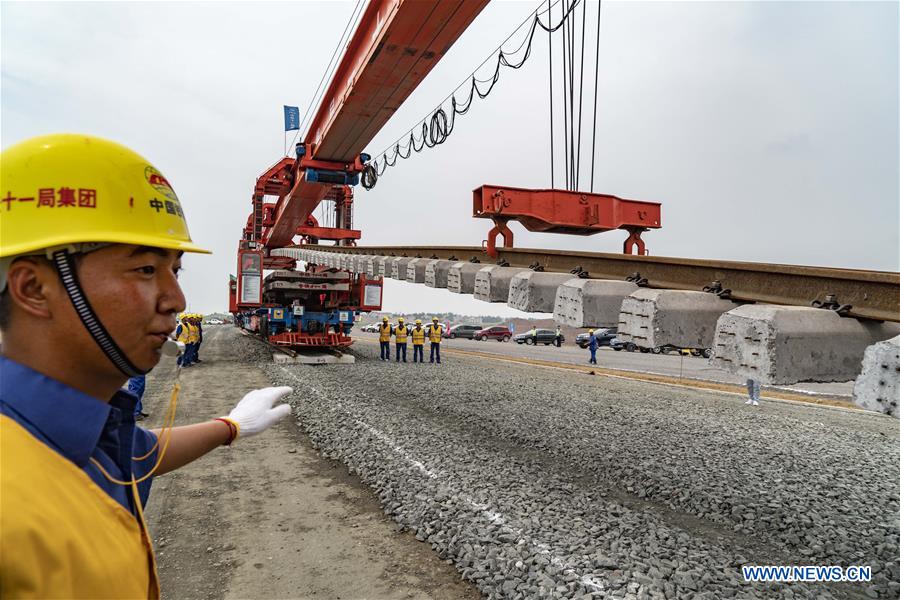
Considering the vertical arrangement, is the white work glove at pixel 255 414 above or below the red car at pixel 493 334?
above

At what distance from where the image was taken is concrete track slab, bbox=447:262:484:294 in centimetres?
682

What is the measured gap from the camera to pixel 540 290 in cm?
525

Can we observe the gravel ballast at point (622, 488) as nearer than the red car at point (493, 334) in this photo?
Yes

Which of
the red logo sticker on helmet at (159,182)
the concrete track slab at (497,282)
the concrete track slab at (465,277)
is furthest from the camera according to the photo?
the concrete track slab at (465,277)

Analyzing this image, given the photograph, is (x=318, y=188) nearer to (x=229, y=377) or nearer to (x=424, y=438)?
(x=229, y=377)

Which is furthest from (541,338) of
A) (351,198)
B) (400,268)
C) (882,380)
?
(882,380)

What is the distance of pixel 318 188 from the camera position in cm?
1313

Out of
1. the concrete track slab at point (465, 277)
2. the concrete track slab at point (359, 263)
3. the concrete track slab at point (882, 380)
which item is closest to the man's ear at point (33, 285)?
the concrete track slab at point (882, 380)

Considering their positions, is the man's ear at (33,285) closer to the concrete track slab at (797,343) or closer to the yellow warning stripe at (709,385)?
the concrete track slab at (797,343)

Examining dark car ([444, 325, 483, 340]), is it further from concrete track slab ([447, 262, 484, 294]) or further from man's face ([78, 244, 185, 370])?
man's face ([78, 244, 185, 370])

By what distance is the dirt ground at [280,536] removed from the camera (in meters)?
3.42

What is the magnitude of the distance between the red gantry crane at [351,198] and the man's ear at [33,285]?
5.24 metres

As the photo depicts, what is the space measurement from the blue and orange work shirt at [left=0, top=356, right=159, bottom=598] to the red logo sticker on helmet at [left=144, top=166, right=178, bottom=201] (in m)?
0.53

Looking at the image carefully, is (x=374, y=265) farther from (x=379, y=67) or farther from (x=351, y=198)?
(x=351, y=198)
